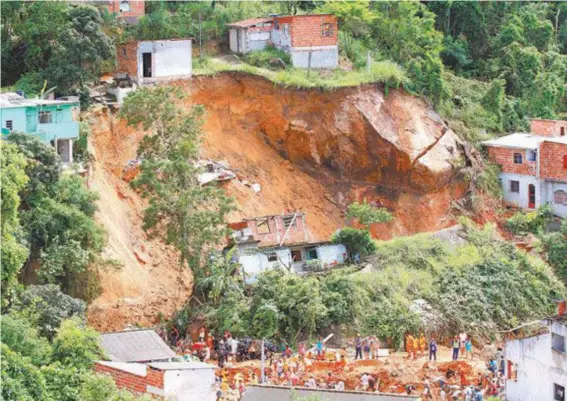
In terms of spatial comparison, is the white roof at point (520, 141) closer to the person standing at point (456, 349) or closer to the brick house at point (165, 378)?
the person standing at point (456, 349)

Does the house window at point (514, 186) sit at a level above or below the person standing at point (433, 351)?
above

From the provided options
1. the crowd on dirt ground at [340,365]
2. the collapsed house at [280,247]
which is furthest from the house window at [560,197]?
the crowd on dirt ground at [340,365]

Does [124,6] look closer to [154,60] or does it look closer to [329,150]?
[154,60]

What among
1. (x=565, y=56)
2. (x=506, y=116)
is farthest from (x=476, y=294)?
(x=565, y=56)

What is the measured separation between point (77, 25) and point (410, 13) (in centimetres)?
1281

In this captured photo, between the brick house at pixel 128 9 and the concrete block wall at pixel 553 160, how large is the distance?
43.5ft

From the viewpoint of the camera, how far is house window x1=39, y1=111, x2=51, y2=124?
5344 centimetres

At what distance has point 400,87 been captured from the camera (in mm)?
62344

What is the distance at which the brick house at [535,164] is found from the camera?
6103 cm

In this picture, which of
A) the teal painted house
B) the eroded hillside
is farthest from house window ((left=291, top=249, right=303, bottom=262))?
the teal painted house

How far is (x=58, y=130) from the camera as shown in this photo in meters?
53.5

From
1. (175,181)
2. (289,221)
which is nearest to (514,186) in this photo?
(289,221)

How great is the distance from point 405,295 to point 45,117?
1095cm

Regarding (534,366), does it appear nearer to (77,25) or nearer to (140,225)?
(140,225)
